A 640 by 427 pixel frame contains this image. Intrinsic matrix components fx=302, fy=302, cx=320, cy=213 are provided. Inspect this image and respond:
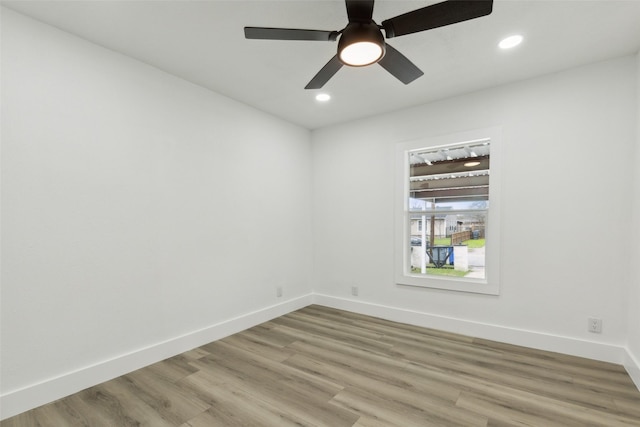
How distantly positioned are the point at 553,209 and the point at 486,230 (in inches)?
24.7

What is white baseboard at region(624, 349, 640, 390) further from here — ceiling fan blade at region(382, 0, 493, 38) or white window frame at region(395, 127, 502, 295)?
ceiling fan blade at region(382, 0, 493, 38)

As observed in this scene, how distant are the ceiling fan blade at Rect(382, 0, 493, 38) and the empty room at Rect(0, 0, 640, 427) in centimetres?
2

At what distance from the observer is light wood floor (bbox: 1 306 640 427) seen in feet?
6.53

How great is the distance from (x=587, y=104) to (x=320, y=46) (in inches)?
99.2

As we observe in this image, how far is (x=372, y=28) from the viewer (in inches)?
69.9

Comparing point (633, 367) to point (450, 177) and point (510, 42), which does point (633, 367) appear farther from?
point (510, 42)

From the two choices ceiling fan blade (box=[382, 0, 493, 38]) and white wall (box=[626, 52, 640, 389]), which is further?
white wall (box=[626, 52, 640, 389])

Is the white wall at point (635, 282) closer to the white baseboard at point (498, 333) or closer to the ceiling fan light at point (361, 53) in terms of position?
the white baseboard at point (498, 333)

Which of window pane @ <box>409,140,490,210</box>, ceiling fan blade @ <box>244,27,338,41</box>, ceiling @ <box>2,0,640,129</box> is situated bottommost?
window pane @ <box>409,140,490,210</box>

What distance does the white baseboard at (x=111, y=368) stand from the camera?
205cm

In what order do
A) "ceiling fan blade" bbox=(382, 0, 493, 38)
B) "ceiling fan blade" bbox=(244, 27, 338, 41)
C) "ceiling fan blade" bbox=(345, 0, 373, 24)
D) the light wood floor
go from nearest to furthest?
"ceiling fan blade" bbox=(382, 0, 493, 38)
"ceiling fan blade" bbox=(345, 0, 373, 24)
"ceiling fan blade" bbox=(244, 27, 338, 41)
the light wood floor

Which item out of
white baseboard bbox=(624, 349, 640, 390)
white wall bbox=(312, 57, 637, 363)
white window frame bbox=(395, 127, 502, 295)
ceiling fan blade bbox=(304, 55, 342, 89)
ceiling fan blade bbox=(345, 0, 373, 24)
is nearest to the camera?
ceiling fan blade bbox=(345, 0, 373, 24)

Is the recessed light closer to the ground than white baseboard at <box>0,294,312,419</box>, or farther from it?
farther from it

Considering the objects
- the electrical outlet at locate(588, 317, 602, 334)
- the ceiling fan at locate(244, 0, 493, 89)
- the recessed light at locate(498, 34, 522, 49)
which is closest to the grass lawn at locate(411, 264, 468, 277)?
the electrical outlet at locate(588, 317, 602, 334)
